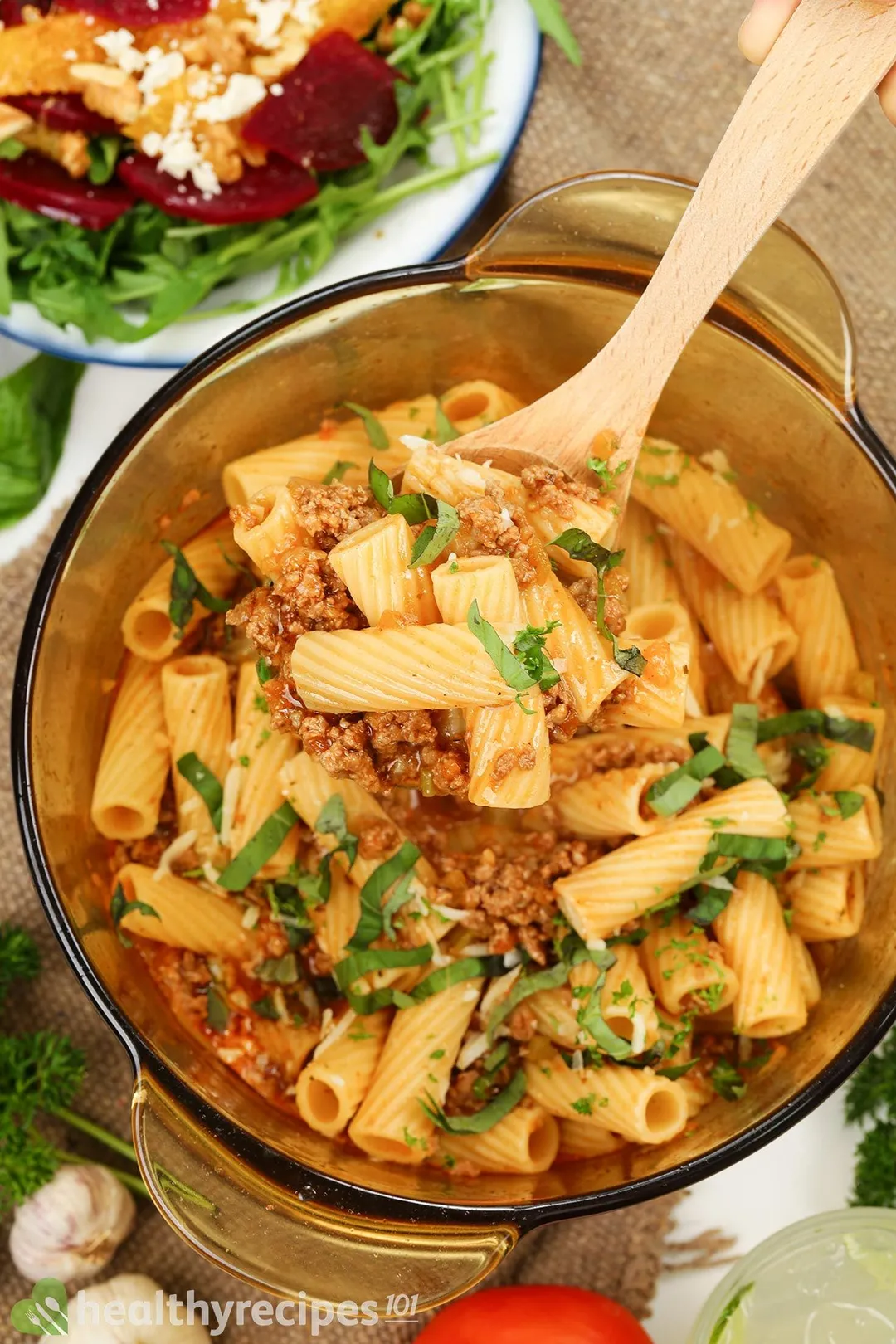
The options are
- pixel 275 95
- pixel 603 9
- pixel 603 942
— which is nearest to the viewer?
pixel 603 942

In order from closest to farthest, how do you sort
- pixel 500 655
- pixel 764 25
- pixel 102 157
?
pixel 500 655 < pixel 764 25 < pixel 102 157

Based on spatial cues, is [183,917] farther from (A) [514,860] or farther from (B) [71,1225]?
(B) [71,1225]

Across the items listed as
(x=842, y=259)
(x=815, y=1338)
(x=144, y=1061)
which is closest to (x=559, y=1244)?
(x=815, y=1338)

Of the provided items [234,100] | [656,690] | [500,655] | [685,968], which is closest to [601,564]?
[656,690]

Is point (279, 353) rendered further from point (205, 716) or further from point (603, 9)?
point (603, 9)

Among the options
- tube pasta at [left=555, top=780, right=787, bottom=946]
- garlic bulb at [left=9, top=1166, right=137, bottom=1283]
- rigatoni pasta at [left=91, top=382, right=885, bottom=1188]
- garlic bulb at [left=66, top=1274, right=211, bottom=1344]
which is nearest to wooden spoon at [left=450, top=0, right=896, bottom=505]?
rigatoni pasta at [left=91, top=382, right=885, bottom=1188]

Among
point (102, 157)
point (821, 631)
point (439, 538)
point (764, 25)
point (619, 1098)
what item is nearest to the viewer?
point (439, 538)
